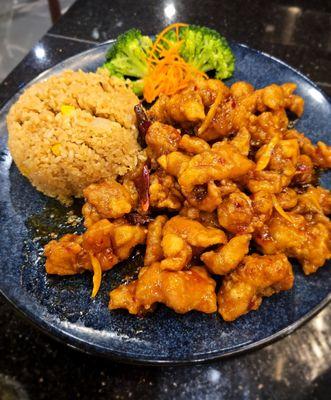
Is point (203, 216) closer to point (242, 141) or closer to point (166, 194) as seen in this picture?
point (166, 194)

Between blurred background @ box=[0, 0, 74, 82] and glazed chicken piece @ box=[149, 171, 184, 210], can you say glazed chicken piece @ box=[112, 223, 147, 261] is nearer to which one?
glazed chicken piece @ box=[149, 171, 184, 210]

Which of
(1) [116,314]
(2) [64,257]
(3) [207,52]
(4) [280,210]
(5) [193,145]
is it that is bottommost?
(1) [116,314]

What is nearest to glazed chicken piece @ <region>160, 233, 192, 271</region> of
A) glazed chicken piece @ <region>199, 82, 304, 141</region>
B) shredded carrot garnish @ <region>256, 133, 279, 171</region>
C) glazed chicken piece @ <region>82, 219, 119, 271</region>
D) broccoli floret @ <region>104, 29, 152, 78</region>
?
glazed chicken piece @ <region>82, 219, 119, 271</region>

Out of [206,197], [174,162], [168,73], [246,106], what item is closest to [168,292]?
[206,197]

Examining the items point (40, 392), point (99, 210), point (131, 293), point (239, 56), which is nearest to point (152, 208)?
point (99, 210)

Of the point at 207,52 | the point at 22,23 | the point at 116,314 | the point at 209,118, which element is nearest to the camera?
the point at 116,314

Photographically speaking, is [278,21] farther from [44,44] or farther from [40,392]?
[40,392]
